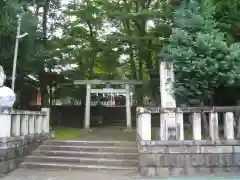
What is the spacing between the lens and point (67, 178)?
8.17 meters

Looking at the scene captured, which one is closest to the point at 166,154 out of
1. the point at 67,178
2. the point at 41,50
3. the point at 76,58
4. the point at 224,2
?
the point at 67,178

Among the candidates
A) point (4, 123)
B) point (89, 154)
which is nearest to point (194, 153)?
point (89, 154)

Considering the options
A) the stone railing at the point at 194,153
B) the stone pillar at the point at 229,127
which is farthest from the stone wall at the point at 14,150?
the stone pillar at the point at 229,127

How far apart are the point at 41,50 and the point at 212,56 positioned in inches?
362

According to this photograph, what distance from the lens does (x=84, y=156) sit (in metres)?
10.1

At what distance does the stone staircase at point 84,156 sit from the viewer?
9466 mm

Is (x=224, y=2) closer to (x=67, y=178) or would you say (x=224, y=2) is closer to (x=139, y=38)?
(x=139, y=38)

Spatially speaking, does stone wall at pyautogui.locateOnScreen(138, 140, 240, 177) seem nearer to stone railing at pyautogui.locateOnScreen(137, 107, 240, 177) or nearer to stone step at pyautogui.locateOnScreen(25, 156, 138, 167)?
stone railing at pyautogui.locateOnScreen(137, 107, 240, 177)

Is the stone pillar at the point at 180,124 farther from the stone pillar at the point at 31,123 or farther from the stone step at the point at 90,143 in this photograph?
the stone pillar at the point at 31,123

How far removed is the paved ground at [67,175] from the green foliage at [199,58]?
115 inches

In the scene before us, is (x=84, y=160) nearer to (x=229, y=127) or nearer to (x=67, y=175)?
(x=67, y=175)

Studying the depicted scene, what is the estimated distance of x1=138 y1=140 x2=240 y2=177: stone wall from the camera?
7887mm

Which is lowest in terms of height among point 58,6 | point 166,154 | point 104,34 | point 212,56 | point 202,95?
point 166,154

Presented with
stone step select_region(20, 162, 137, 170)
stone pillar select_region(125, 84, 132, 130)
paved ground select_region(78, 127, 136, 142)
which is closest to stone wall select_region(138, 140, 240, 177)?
stone step select_region(20, 162, 137, 170)
